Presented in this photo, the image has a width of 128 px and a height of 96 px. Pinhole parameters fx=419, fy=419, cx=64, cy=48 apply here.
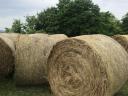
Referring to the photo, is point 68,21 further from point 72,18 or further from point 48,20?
point 48,20

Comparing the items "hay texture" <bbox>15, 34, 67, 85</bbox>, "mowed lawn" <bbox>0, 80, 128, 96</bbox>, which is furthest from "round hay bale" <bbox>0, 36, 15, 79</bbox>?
"hay texture" <bbox>15, 34, 67, 85</bbox>

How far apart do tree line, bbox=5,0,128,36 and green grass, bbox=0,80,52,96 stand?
20302 mm

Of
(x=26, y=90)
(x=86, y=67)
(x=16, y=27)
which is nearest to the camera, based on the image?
(x=86, y=67)

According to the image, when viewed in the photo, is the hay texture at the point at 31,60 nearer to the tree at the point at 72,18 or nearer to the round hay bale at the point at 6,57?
the round hay bale at the point at 6,57

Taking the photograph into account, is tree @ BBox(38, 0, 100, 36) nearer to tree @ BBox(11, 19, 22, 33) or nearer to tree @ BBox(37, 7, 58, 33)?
tree @ BBox(37, 7, 58, 33)

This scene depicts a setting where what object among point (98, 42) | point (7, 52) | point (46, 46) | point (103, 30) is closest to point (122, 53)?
point (98, 42)

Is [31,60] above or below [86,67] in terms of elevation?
below

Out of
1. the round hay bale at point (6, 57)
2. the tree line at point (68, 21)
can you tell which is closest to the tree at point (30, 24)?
the tree line at point (68, 21)

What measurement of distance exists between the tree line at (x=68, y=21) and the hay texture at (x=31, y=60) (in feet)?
66.6

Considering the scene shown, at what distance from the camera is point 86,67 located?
8273 mm

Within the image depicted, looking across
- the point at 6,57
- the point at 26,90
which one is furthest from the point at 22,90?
the point at 6,57

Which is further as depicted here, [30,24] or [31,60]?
[30,24]

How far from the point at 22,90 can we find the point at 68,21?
21.9 metres

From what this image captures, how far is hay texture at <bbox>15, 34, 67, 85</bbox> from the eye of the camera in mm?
10281
